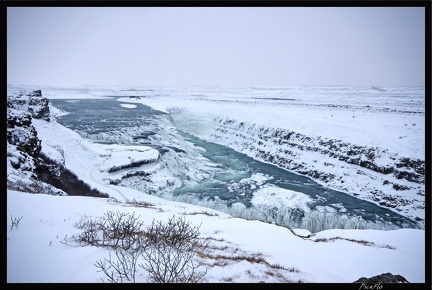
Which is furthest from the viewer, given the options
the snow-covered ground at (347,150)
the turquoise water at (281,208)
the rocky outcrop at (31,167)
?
the snow-covered ground at (347,150)

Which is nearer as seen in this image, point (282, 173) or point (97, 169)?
point (97, 169)

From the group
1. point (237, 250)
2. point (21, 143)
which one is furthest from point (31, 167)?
point (237, 250)

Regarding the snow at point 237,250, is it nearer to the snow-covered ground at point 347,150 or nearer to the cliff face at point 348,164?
the cliff face at point 348,164

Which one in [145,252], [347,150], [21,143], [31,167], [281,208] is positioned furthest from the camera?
[347,150]

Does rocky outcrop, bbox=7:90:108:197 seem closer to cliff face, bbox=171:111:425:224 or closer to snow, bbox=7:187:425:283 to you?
snow, bbox=7:187:425:283

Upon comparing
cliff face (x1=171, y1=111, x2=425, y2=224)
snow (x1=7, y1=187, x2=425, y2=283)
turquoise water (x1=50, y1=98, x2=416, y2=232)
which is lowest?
turquoise water (x1=50, y1=98, x2=416, y2=232)

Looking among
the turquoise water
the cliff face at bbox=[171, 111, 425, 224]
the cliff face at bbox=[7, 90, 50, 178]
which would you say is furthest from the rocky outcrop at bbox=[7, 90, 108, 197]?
the cliff face at bbox=[171, 111, 425, 224]

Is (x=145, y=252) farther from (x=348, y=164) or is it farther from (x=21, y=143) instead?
(x=348, y=164)

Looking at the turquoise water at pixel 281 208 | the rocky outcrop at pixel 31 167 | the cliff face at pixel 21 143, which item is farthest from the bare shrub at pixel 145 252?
the turquoise water at pixel 281 208

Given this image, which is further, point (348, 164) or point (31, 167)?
point (348, 164)
